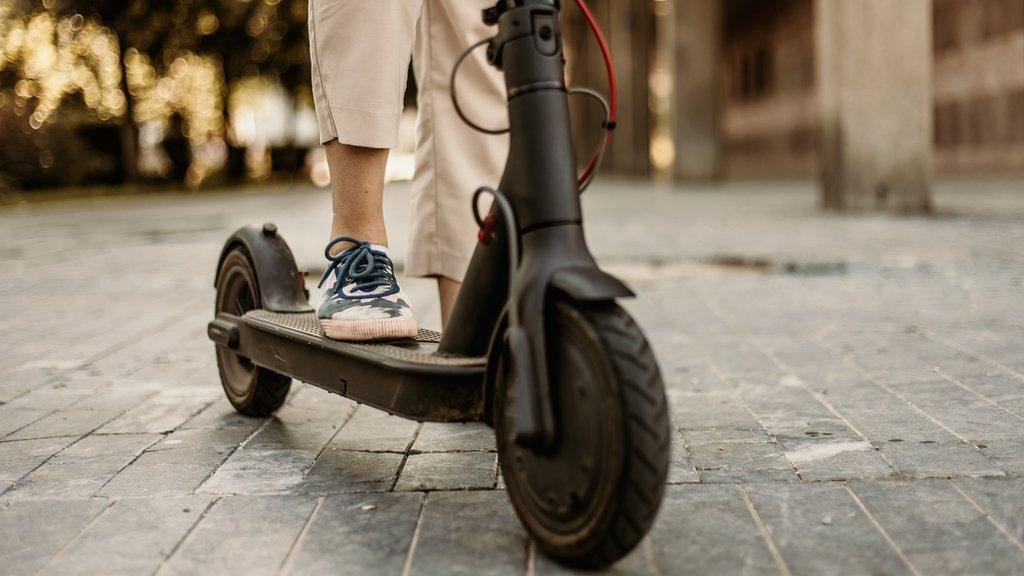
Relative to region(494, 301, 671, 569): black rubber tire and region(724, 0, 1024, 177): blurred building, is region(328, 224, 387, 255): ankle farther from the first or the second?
region(724, 0, 1024, 177): blurred building

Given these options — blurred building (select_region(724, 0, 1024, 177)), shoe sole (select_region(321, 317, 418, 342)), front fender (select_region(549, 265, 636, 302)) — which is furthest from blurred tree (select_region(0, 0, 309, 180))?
front fender (select_region(549, 265, 636, 302))

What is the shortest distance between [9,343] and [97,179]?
27.3 meters

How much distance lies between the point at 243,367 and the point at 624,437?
5.61 feet

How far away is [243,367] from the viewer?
10.5ft

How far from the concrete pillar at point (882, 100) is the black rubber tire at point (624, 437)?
8.93m

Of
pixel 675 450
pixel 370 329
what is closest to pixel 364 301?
pixel 370 329

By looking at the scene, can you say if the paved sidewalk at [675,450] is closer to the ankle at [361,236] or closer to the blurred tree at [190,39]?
the ankle at [361,236]

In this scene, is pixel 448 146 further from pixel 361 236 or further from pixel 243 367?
pixel 243 367

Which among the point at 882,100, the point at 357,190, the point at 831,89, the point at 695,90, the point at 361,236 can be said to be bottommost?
the point at 361,236

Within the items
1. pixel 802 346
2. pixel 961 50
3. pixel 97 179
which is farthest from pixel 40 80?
pixel 802 346

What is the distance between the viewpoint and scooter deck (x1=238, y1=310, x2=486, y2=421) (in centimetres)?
220

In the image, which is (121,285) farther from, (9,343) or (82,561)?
(82,561)

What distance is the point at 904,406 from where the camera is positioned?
3084 millimetres

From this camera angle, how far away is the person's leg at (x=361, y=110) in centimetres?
256
